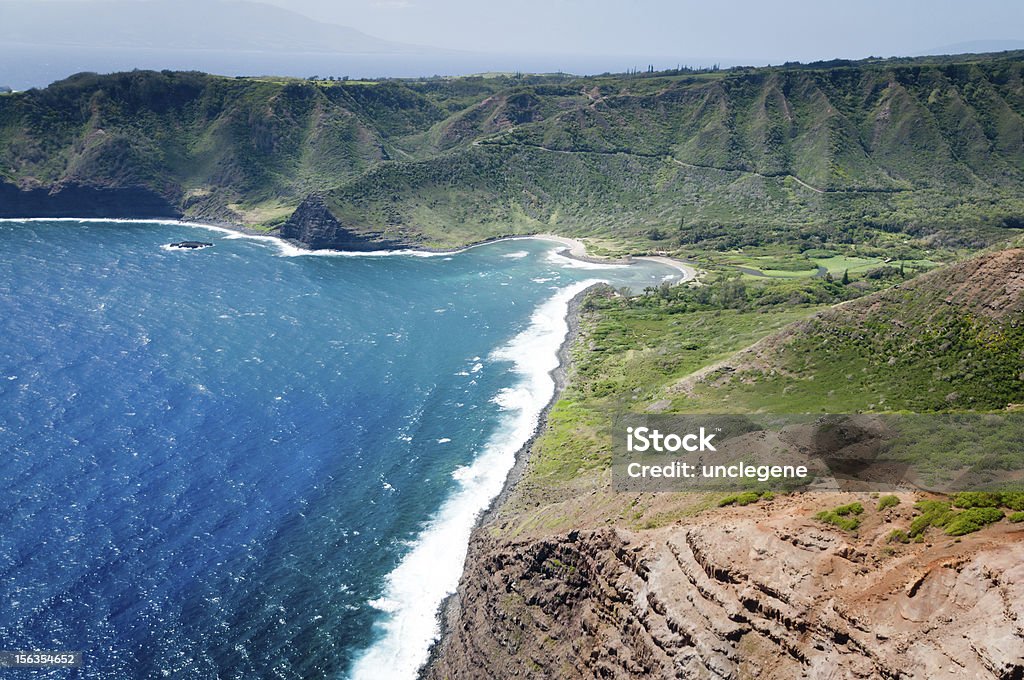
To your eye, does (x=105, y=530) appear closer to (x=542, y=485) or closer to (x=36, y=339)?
(x=542, y=485)

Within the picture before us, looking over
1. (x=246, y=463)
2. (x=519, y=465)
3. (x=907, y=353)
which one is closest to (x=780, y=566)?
(x=907, y=353)

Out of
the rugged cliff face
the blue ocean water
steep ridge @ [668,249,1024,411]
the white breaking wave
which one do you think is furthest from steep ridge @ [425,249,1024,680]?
the blue ocean water

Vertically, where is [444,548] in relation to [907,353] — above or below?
below

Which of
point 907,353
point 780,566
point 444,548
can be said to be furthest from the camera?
point 907,353

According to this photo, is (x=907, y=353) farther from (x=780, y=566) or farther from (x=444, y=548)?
(x=444, y=548)

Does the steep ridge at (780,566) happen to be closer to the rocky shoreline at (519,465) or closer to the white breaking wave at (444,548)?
the rocky shoreline at (519,465)

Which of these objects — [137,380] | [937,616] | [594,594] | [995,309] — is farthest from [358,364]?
[937,616]

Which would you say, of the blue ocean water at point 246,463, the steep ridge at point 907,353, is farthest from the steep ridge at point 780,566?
the blue ocean water at point 246,463

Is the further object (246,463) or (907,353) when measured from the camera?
(246,463)
